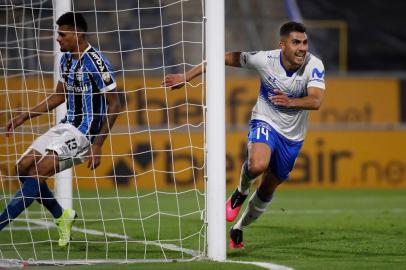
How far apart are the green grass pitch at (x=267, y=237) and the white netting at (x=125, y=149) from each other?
30mm

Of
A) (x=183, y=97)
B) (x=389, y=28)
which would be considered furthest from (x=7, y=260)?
(x=389, y=28)

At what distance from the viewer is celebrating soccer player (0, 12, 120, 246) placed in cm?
911

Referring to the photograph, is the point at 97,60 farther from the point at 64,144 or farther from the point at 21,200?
the point at 21,200

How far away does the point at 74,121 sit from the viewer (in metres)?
9.32

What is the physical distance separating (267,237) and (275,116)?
145 cm

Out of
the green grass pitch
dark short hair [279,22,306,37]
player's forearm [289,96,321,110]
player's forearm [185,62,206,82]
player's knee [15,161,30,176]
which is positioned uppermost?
dark short hair [279,22,306,37]

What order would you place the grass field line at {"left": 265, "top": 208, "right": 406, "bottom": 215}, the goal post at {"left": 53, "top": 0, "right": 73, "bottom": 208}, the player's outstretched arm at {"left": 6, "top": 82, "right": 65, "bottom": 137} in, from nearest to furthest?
the player's outstretched arm at {"left": 6, "top": 82, "right": 65, "bottom": 137}
the goal post at {"left": 53, "top": 0, "right": 73, "bottom": 208}
the grass field line at {"left": 265, "top": 208, "right": 406, "bottom": 215}

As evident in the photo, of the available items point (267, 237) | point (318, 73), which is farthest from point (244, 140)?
point (318, 73)

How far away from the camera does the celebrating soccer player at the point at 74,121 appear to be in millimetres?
9109

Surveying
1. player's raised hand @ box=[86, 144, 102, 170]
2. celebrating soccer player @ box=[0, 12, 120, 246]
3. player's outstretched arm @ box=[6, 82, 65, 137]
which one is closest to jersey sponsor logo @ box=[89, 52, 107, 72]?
celebrating soccer player @ box=[0, 12, 120, 246]

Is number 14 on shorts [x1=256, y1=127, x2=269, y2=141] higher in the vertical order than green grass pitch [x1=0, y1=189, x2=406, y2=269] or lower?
higher

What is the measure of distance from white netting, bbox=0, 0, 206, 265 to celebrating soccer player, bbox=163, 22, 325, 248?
52 centimetres

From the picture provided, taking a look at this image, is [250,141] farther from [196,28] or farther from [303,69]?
[196,28]

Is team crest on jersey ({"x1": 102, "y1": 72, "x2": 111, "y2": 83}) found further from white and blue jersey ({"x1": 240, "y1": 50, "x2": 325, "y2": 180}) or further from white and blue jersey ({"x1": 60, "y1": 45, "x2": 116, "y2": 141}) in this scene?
white and blue jersey ({"x1": 240, "y1": 50, "x2": 325, "y2": 180})
